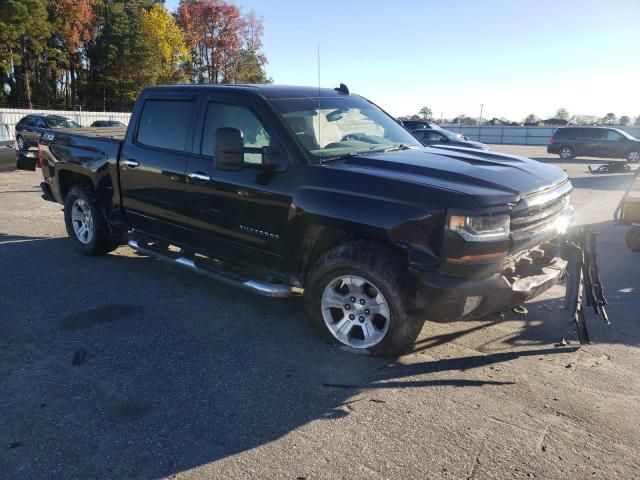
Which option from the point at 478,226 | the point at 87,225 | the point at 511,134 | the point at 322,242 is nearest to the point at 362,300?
the point at 322,242

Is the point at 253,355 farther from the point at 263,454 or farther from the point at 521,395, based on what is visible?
the point at 521,395

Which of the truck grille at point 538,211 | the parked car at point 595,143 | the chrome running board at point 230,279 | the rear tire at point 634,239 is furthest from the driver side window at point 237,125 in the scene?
the parked car at point 595,143

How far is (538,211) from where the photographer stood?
3926 mm

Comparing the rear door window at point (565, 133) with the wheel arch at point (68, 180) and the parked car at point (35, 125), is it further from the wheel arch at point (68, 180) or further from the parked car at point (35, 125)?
the wheel arch at point (68, 180)

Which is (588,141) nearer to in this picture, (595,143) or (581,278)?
(595,143)

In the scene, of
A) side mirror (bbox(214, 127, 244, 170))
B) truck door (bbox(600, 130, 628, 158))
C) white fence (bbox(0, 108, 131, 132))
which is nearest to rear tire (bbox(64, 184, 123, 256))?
side mirror (bbox(214, 127, 244, 170))

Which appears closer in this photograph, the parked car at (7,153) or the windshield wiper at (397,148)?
the windshield wiper at (397,148)

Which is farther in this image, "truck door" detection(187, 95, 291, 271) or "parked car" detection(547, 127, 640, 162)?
"parked car" detection(547, 127, 640, 162)

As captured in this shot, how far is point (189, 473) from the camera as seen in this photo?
2.79m

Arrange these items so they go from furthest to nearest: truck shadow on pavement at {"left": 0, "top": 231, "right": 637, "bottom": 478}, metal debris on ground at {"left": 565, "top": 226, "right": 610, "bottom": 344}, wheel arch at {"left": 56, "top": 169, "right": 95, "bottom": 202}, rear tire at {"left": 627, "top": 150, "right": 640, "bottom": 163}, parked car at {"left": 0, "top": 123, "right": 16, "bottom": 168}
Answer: rear tire at {"left": 627, "top": 150, "right": 640, "bottom": 163} → parked car at {"left": 0, "top": 123, "right": 16, "bottom": 168} → wheel arch at {"left": 56, "top": 169, "right": 95, "bottom": 202} → metal debris on ground at {"left": 565, "top": 226, "right": 610, "bottom": 344} → truck shadow on pavement at {"left": 0, "top": 231, "right": 637, "bottom": 478}

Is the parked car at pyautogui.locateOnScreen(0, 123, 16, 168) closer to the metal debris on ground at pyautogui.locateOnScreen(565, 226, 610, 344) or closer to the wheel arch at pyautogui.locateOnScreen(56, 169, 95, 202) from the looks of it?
Result: the wheel arch at pyautogui.locateOnScreen(56, 169, 95, 202)

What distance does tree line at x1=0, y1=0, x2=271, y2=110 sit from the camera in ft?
144

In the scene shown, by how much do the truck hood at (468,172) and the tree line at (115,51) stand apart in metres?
43.6

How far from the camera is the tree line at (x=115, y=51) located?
1725 inches
